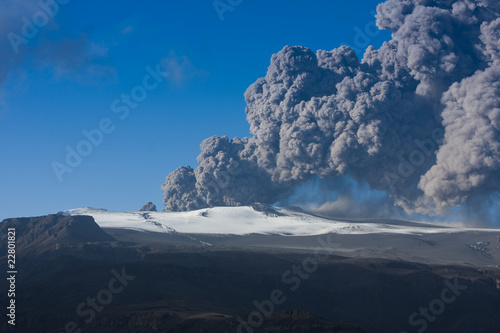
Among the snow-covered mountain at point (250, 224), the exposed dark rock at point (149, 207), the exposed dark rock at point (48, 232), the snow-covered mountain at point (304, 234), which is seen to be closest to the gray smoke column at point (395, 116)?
the snow-covered mountain at point (250, 224)

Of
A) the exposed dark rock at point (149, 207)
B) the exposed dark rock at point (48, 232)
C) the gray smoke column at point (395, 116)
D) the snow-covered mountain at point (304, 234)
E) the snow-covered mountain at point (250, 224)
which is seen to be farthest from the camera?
the exposed dark rock at point (149, 207)

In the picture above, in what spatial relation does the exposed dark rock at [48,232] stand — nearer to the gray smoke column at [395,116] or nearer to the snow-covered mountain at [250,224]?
the snow-covered mountain at [250,224]

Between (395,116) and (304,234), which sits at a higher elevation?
(395,116)

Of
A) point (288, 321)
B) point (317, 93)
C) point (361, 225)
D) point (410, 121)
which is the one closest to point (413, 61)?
point (410, 121)

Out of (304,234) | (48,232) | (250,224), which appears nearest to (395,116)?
(304,234)

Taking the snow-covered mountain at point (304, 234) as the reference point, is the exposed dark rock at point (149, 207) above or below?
above

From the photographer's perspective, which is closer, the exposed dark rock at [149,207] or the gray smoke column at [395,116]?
the gray smoke column at [395,116]

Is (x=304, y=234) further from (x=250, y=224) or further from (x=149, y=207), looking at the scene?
(x=149, y=207)

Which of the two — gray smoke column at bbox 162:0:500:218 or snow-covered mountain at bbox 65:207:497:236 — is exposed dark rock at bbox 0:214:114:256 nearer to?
snow-covered mountain at bbox 65:207:497:236

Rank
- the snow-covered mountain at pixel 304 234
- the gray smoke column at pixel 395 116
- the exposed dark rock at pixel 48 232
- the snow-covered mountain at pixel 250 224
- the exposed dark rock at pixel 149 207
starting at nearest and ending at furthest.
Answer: the exposed dark rock at pixel 48 232, the snow-covered mountain at pixel 304 234, the gray smoke column at pixel 395 116, the snow-covered mountain at pixel 250 224, the exposed dark rock at pixel 149 207
